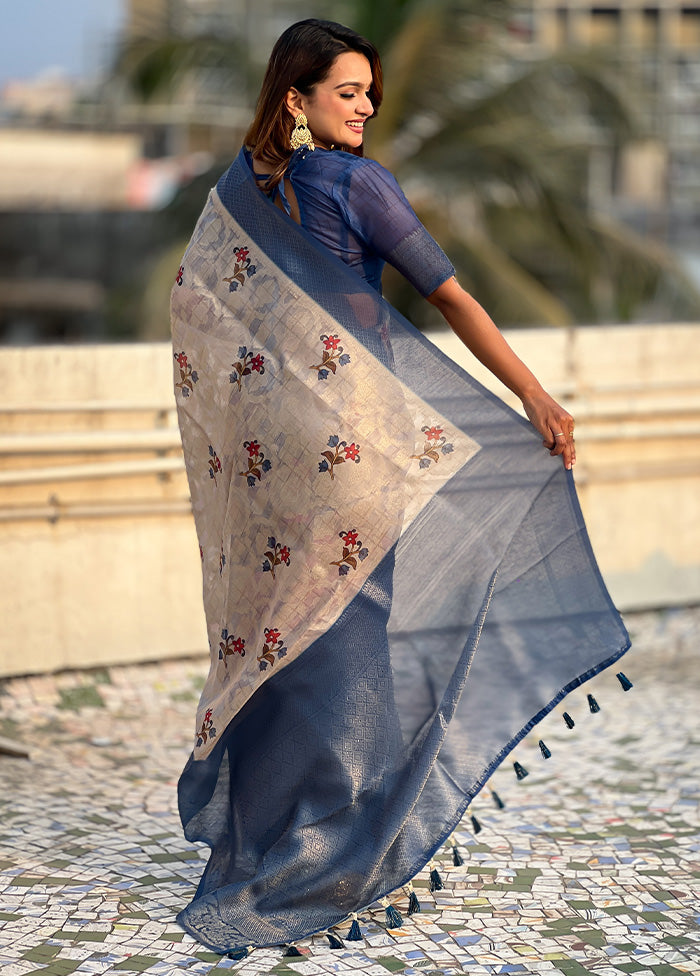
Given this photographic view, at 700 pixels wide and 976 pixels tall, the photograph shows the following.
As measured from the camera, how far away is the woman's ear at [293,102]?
9.18 ft

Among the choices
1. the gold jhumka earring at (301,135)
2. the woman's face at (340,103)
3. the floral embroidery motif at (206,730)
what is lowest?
the floral embroidery motif at (206,730)

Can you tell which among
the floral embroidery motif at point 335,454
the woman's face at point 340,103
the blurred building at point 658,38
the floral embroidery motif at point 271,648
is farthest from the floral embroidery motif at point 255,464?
the blurred building at point 658,38

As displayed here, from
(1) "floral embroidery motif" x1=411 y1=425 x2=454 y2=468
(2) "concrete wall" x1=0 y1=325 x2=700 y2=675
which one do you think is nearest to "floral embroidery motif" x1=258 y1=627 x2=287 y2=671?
(1) "floral embroidery motif" x1=411 y1=425 x2=454 y2=468

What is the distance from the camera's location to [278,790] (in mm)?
2850

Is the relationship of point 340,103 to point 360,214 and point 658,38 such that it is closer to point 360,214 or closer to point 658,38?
point 360,214

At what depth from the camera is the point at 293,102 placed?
2.81 metres

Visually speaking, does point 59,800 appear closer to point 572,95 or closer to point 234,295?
point 234,295

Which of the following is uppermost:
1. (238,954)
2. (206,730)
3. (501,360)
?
(501,360)

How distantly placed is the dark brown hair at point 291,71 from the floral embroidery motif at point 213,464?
0.57 metres

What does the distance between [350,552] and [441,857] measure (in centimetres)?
93

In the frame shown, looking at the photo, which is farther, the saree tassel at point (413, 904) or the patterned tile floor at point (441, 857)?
the saree tassel at point (413, 904)

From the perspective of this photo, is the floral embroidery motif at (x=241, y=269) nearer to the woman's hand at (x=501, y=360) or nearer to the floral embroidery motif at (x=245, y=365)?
the floral embroidery motif at (x=245, y=365)

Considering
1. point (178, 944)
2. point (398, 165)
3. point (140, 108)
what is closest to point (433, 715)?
point (178, 944)

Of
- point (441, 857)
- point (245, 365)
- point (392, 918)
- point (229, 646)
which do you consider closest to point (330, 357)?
point (245, 365)
